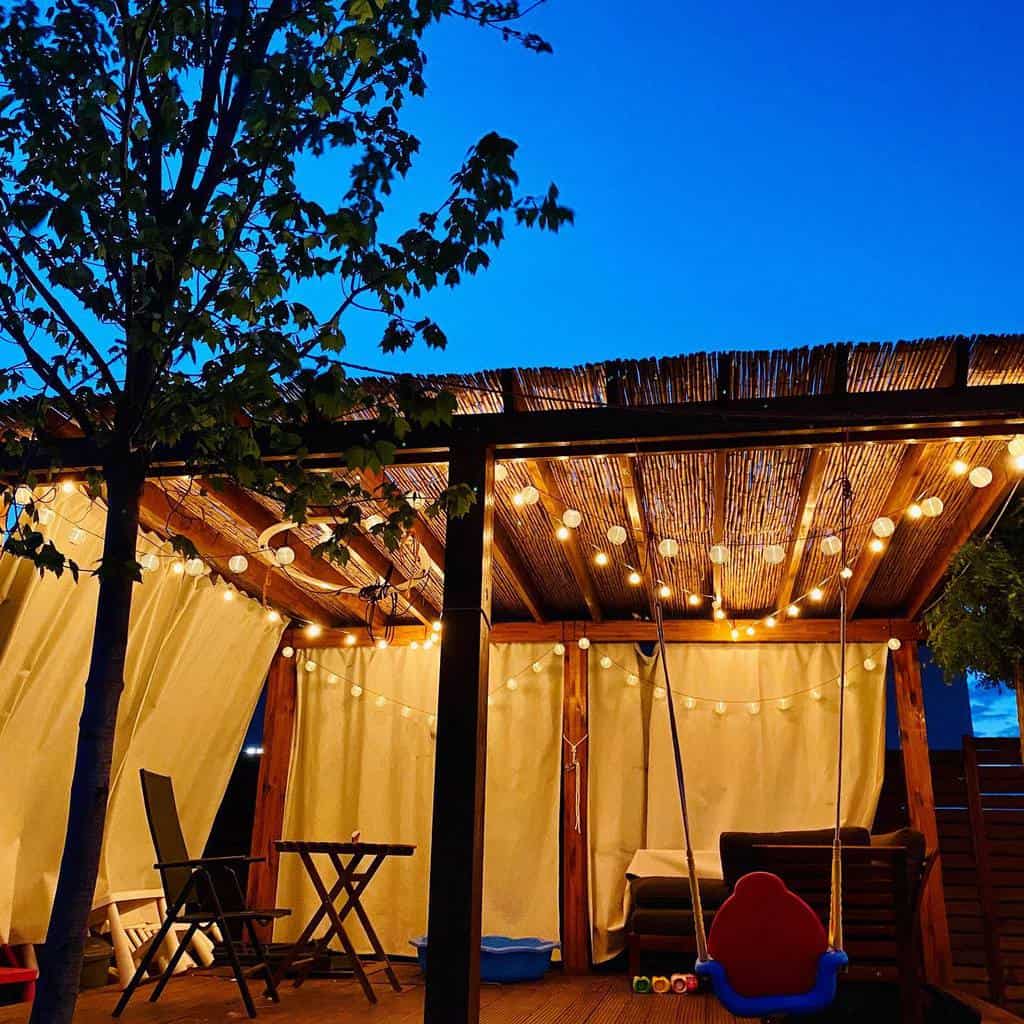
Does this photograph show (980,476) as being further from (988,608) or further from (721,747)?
(721,747)

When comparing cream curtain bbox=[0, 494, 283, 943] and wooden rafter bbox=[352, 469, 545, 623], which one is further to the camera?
wooden rafter bbox=[352, 469, 545, 623]

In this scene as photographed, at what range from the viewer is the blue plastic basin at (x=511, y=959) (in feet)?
20.5

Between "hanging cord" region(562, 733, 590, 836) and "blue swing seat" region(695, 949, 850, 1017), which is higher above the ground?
"hanging cord" region(562, 733, 590, 836)

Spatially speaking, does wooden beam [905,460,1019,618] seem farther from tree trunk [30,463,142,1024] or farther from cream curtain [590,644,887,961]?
tree trunk [30,463,142,1024]

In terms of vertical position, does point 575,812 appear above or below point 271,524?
below

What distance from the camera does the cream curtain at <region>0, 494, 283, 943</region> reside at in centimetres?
503

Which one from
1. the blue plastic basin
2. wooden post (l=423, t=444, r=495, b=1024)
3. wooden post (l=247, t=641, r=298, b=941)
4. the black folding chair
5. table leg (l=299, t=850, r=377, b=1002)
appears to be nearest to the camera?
wooden post (l=423, t=444, r=495, b=1024)

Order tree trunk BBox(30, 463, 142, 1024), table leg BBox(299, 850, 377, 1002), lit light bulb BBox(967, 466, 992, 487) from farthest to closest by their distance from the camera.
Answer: table leg BBox(299, 850, 377, 1002), lit light bulb BBox(967, 466, 992, 487), tree trunk BBox(30, 463, 142, 1024)

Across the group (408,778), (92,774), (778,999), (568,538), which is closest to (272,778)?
(408,778)

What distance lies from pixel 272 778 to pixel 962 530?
17.5ft

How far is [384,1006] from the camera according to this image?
5102 millimetres

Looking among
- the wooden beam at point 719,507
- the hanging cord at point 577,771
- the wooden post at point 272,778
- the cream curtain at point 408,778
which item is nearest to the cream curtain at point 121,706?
the wooden post at point 272,778

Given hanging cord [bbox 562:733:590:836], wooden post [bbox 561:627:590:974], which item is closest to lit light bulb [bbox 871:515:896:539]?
wooden post [bbox 561:627:590:974]

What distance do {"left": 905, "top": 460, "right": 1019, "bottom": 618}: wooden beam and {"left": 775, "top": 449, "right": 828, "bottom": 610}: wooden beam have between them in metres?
0.79
